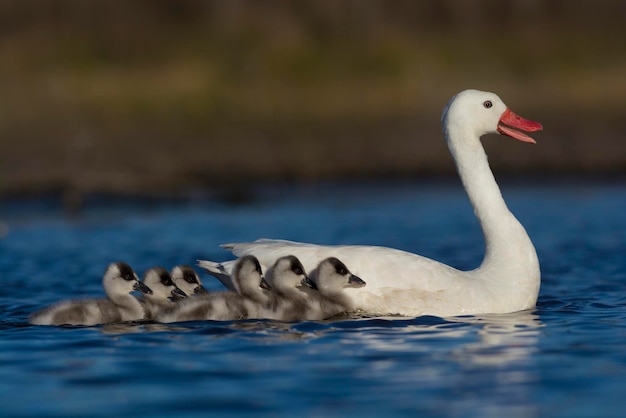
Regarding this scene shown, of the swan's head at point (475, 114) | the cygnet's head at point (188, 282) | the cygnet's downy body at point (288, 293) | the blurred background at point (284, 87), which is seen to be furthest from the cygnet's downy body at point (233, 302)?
the blurred background at point (284, 87)

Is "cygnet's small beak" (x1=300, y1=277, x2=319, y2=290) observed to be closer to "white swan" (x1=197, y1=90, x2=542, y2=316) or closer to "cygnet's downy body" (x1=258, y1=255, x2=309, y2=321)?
"cygnet's downy body" (x1=258, y1=255, x2=309, y2=321)

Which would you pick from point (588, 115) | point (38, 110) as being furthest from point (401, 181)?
point (38, 110)

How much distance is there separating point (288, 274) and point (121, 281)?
1377 mm

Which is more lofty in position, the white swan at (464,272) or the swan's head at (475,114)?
the swan's head at (475,114)

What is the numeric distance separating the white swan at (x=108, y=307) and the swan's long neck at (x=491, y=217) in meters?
2.79

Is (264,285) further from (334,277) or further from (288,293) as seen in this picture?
(334,277)

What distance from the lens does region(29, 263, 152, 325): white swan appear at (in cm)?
948

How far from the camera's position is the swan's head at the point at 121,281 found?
9.79 m

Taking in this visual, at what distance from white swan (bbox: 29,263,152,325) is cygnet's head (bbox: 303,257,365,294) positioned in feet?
4.89

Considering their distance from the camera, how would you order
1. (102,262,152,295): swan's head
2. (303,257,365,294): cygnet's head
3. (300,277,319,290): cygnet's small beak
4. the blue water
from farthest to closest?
(102,262,152,295): swan's head < (300,277,319,290): cygnet's small beak < (303,257,365,294): cygnet's head < the blue water

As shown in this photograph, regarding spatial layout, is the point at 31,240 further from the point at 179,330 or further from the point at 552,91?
the point at 552,91

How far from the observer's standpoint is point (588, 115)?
98.6 ft

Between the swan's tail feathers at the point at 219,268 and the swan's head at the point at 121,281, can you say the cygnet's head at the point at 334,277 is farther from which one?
the swan's head at the point at 121,281

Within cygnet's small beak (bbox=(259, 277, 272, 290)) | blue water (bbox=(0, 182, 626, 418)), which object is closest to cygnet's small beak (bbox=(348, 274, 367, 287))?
blue water (bbox=(0, 182, 626, 418))
